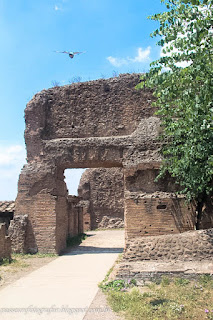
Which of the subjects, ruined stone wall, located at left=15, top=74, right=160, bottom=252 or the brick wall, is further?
ruined stone wall, located at left=15, top=74, right=160, bottom=252

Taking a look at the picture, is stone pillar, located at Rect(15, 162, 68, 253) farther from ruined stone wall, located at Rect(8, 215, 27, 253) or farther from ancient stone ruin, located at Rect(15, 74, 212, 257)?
ruined stone wall, located at Rect(8, 215, 27, 253)

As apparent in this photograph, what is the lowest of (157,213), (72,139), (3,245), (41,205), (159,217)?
(3,245)

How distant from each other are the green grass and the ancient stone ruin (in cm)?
382

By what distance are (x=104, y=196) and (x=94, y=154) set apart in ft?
42.1

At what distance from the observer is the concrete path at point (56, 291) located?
4613 millimetres

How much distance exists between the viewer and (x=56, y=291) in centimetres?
585

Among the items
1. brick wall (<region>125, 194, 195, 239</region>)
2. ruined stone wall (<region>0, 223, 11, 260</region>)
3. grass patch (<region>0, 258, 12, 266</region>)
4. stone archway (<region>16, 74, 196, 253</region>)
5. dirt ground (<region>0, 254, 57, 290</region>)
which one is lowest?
dirt ground (<region>0, 254, 57, 290</region>)

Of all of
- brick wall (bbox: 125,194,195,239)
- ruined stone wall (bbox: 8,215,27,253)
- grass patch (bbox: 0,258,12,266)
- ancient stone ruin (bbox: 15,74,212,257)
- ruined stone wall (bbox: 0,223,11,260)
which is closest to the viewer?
grass patch (bbox: 0,258,12,266)

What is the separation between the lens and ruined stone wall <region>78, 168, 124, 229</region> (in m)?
22.6

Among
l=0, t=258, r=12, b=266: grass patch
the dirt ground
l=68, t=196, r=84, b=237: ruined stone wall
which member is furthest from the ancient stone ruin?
l=68, t=196, r=84, b=237: ruined stone wall

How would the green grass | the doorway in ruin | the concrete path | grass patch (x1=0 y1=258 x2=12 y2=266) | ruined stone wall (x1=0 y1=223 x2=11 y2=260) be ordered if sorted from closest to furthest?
the green grass → the concrete path → grass patch (x1=0 y1=258 x2=12 y2=266) → ruined stone wall (x1=0 y1=223 x2=11 y2=260) → the doorway in ruin

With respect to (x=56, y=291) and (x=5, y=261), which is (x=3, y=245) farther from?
(x=56, y=291)

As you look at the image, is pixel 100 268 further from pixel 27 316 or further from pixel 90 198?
pixel 90 198

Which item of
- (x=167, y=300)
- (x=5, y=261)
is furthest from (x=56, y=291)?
(x=5, y=261)
